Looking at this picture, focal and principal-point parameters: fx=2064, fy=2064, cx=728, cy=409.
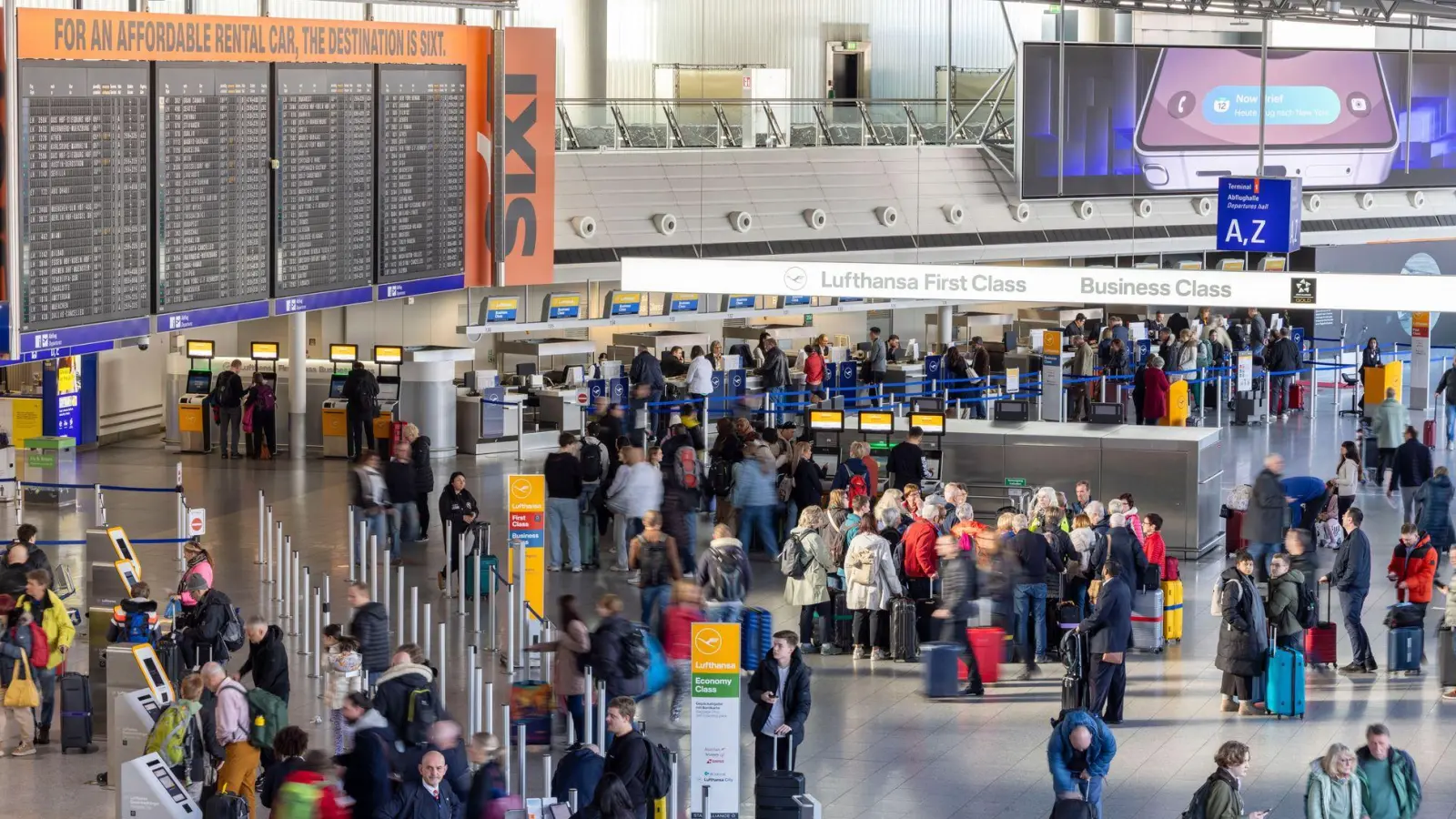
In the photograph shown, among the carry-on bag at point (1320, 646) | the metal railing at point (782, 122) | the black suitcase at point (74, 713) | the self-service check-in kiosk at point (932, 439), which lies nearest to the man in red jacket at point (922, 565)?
the carry-on bag at point (1320, 646)

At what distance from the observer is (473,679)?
39.0ft

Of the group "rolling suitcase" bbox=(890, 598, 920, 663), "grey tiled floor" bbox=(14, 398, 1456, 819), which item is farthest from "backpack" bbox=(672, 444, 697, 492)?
"rolling suitcase" bbox=(890, 598, 920, 663)

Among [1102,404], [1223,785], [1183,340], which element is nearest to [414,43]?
[1102,404]

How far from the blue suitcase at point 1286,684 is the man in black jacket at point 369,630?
5.70 meters

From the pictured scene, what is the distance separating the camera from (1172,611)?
51.3 ft

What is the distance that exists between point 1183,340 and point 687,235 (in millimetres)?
7160

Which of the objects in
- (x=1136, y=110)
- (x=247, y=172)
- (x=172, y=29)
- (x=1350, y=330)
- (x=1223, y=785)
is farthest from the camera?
(x=1350, y=330)

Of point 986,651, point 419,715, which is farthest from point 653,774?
point 986,651

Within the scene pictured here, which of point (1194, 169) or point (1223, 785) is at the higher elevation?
point (1194, 169)

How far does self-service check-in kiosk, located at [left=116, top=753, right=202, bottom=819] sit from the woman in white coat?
586 cm

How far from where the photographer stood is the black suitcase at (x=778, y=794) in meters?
10.3

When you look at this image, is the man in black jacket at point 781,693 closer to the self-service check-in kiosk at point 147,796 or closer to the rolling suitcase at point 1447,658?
the self-service check-in kiosk at point 147,796

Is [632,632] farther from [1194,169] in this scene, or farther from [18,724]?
[1194,169]

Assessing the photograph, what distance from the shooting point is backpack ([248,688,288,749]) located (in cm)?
1118
